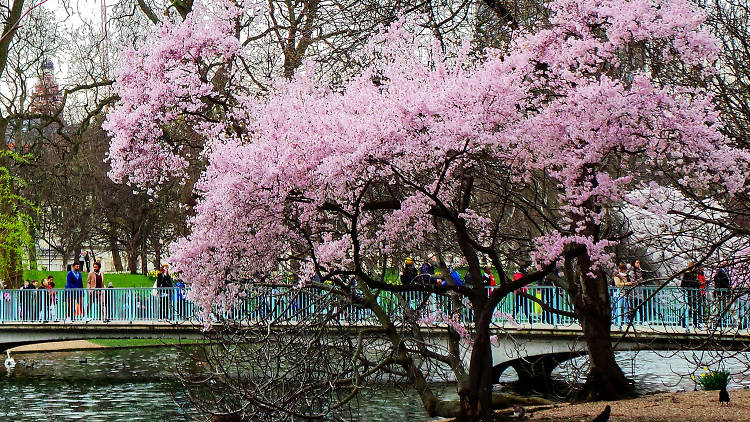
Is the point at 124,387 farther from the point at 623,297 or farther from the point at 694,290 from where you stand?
the point at 623,297

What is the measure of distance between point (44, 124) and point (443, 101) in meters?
20.8

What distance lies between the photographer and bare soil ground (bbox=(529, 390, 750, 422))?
45.5 ft

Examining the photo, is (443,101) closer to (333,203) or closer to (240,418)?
(333,203)

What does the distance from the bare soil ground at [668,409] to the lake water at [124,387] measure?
1.69 ft

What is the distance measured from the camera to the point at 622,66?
15102 mm

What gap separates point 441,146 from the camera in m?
10.9

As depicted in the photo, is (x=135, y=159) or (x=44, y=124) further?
(x=44, y=124)

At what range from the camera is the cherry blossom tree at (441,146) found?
36.5 feet

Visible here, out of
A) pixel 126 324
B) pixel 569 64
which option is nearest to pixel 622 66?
pixel 569 64

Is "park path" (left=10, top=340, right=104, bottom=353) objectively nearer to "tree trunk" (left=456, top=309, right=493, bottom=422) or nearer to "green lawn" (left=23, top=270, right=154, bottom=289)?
"green lawn" (left=23, top=270, right=154, bottom=289)

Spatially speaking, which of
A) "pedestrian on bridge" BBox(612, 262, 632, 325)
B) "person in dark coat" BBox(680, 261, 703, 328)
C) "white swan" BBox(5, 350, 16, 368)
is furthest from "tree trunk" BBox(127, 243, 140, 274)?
"person in dark coat" BBox(680, 261, 703, 328)

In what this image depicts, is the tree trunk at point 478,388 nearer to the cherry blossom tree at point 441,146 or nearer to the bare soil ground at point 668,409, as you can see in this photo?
the cherry blossom tree at point 441,146

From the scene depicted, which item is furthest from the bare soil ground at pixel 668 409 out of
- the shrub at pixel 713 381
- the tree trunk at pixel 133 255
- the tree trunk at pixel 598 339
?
the tree trunk at pixel 133 255

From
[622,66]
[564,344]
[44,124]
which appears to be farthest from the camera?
[44,124]
